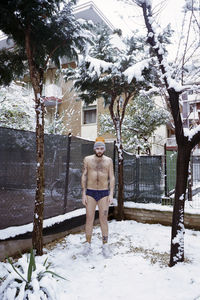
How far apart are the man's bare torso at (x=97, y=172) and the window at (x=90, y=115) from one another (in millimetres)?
15429

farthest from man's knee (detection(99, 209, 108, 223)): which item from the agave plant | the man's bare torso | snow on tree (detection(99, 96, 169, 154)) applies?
snow on tree (detection(99, 96, 169, 154))

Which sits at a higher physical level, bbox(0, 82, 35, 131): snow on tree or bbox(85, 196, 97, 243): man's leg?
bbox(0, 82, 35, 131): snow on tree

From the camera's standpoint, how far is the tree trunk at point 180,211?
3936mm

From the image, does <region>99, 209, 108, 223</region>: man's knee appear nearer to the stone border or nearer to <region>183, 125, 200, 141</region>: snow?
<region>183, 125, 200, 141</region>: snow

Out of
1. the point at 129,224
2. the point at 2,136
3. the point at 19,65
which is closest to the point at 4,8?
the point at 19,65

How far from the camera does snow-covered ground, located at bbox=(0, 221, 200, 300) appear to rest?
10.1 feet

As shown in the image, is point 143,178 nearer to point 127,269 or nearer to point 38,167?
point 127,269

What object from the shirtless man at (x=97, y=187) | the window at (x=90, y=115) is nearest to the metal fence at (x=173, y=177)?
the shirtless man at (x=97, y=187)

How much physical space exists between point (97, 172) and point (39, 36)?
274 centimetres

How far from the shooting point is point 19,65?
466 cm

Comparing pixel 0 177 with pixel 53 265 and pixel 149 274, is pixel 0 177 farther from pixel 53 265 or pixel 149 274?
pixel 149 274

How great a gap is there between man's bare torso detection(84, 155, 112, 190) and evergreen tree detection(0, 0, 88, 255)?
114 centimetres

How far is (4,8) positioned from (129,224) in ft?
19.1

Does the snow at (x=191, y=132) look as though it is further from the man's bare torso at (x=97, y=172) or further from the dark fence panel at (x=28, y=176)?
the dark fence panel at (x=28, y=176)
